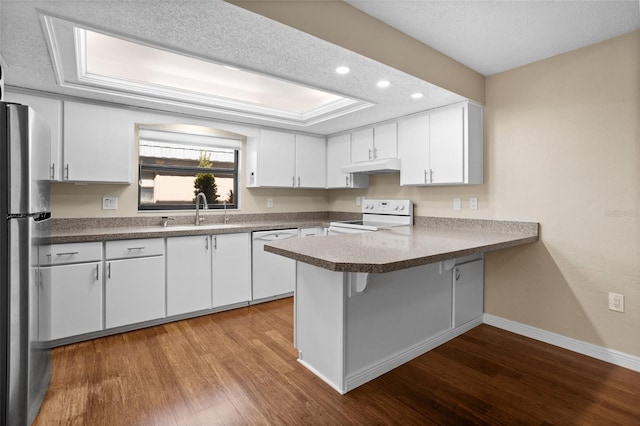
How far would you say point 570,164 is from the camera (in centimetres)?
258

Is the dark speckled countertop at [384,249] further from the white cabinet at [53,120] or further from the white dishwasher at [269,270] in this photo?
the white cabinet at [53,120]

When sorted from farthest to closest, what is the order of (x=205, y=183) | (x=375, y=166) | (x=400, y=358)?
1. (x=205, y=183)
2. (x=375, y=166)
3. (x=400, y=358)

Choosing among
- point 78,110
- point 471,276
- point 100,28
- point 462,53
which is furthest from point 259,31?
point 471,276

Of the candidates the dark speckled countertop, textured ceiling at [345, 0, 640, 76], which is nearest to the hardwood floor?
the dark speckled countertop

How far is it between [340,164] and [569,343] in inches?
116

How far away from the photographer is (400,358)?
92.3 inches

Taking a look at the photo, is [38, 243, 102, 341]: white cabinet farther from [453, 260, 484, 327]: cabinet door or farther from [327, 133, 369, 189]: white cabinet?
[453, 260, 484, 327]: cabinet door

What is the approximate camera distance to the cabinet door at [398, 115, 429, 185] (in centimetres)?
328

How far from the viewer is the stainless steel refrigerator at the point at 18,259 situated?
4.92ft

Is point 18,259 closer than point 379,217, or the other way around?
point 18,259

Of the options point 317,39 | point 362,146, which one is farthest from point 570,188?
point 317,39

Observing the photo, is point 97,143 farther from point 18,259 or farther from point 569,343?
point 569,343

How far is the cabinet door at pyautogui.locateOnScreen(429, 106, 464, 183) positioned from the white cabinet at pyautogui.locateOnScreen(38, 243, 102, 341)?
10.1ft

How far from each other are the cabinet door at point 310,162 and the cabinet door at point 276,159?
0.09 meters
